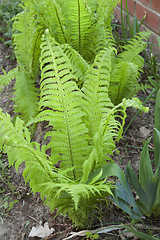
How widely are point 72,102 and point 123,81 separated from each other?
531 mm

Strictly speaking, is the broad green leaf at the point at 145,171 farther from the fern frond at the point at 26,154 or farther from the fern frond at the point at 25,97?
the fern frond at the point at 25,97

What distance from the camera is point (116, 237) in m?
1.32

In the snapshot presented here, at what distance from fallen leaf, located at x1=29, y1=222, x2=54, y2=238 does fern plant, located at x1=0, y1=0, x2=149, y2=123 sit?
74 centimetres

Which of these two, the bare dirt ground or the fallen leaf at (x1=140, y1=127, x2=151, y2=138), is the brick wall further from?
the fallen leaf at (x1=140, y1=127, x2=151, y2=138)

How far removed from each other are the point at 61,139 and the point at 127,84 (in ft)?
2.36

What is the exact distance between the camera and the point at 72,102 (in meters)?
1.31

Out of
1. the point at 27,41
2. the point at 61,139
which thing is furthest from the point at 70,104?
the point at 27,41

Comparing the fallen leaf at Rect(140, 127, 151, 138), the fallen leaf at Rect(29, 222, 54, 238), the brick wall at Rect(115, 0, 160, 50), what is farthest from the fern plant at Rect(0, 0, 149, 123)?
the fallen leaf at Rect(29, 222, 54, 238)

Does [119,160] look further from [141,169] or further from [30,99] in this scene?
[30,99]

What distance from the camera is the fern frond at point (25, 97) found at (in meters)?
1.98

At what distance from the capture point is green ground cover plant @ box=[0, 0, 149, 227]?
3.58ft

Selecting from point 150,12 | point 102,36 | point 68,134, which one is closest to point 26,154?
point 68,134

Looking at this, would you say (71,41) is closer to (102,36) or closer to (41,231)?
(102,36)

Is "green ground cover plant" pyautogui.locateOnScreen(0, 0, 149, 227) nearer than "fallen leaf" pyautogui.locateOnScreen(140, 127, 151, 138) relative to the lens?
Yes
